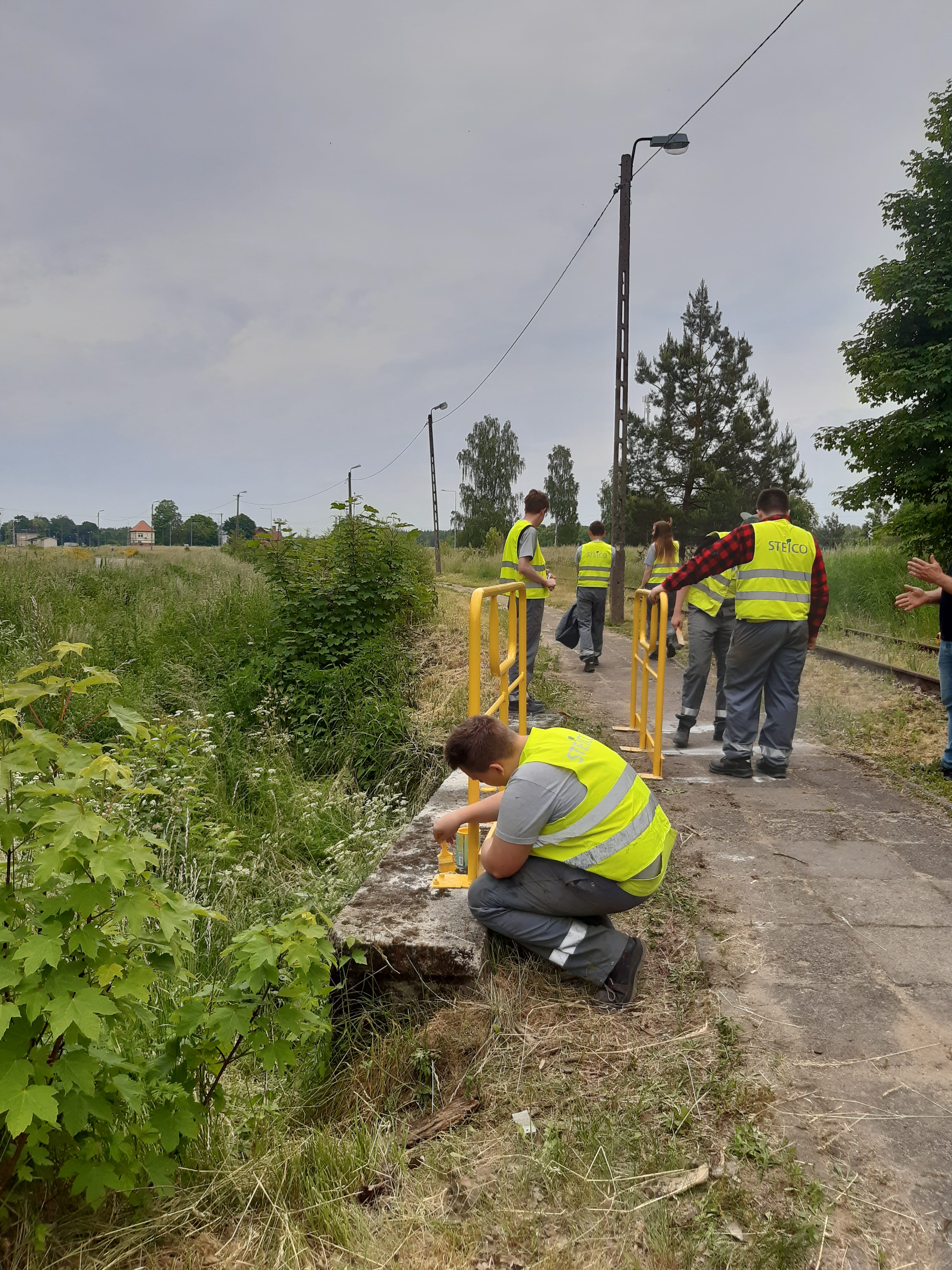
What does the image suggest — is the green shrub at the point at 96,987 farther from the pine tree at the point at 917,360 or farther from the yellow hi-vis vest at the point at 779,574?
the pine tree at the point at 917,360

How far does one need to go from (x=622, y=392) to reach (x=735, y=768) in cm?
1120

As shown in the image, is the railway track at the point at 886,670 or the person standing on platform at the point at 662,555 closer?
the person standing on platform at the point at 662,555

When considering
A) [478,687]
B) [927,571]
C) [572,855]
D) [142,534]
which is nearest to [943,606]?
[927,571]

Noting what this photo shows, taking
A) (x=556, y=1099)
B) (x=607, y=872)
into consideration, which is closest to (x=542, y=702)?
(x=607, y=872)

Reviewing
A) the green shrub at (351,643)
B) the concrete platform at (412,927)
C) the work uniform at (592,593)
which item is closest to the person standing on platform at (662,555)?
the work uniform at (592,593)

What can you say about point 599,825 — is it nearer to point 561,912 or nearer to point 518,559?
point 561,912

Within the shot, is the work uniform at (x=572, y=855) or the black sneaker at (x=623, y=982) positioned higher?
the work uniform at (x=572, y=855)

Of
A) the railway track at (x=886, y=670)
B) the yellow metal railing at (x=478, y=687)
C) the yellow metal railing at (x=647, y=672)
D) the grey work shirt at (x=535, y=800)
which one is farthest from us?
the railway track at (x=886, y=670)

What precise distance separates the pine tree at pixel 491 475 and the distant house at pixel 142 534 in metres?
38.5

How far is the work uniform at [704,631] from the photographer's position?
6668mm

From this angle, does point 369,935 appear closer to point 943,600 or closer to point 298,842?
point 298,842

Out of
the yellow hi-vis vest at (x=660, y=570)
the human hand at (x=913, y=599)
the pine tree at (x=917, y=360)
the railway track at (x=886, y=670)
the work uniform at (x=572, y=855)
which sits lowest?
the railway track at (x=886, y=670)

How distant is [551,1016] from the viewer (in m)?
2.89

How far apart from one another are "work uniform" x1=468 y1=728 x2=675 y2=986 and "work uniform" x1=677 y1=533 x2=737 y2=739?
3.78 m
